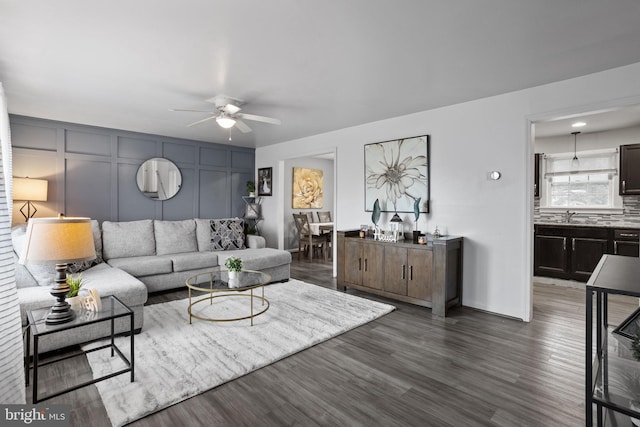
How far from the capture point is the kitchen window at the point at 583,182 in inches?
209

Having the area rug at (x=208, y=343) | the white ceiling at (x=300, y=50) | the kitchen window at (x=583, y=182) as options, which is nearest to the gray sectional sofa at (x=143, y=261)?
the area rug at (x=208, y=343)

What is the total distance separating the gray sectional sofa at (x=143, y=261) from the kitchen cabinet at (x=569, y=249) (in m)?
4.25

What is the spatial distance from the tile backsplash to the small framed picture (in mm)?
5240

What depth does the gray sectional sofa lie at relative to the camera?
295 cm

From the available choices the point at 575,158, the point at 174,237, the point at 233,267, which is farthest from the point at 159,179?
the point at 575,158

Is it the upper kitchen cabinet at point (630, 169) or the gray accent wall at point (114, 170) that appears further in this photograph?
the upper kitchen cabinet at point (630, 169)

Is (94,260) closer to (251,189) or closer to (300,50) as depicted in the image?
(251,189)

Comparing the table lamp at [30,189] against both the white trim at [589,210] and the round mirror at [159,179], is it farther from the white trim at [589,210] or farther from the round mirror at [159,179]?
the white trim at [589,210]

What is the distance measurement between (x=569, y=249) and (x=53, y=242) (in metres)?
6.45

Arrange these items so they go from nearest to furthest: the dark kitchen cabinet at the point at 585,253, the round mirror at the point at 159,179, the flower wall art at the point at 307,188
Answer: the dark kitchen cabinet at the point at 585,253
the round mirror at the point at 159,179
the flower wall art at the point at 307,188

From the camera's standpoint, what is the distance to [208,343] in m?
2.89

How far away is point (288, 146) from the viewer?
634 cm

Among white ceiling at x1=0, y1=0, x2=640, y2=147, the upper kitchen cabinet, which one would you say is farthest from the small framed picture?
the upper kitchen cabinet

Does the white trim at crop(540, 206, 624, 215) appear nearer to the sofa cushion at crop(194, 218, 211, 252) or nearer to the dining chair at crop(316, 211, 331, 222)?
the dining chair at crop(316, 211, 331, 222)
